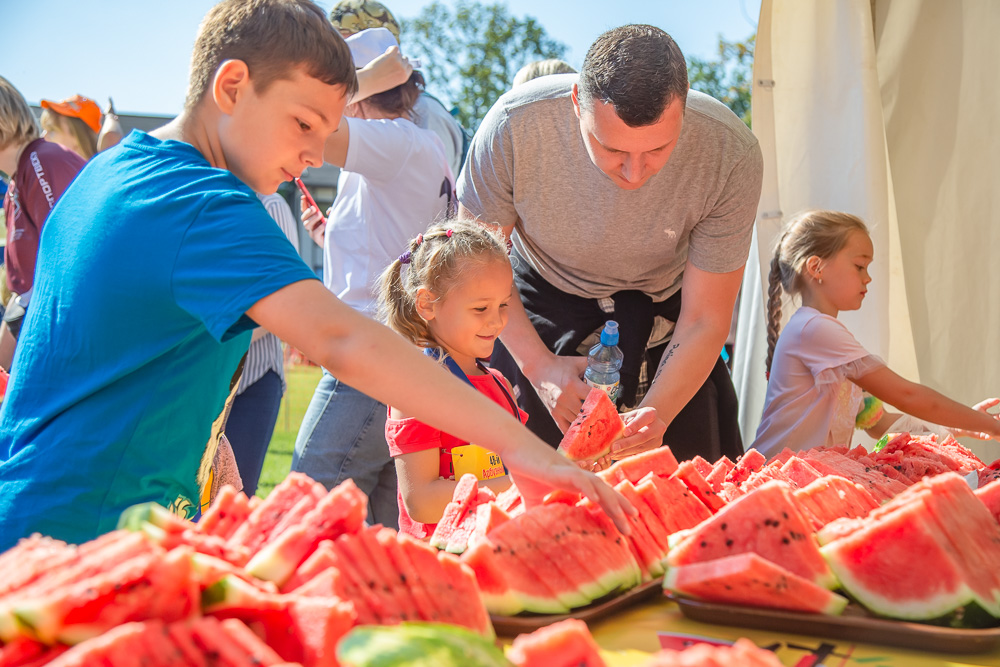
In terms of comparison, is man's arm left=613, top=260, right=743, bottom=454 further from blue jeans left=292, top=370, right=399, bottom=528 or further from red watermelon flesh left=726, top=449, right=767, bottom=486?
blue jeans left=292, top=370, right=399, bottom=528

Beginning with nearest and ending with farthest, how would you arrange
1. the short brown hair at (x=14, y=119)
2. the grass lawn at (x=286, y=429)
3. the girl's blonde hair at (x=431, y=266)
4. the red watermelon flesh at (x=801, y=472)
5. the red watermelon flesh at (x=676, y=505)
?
1. the red watermelon flesh at (x=676, y=505)
2. the red watermelon flesh at (x=801, y=472)
3. the girl's blonde hair at (x=431, y=266)
4. the short brown hair at (x=14, y=119)
5. the grass lawn at (x=286, y=429)

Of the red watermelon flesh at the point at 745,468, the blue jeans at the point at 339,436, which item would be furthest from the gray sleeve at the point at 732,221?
the blue jeans at the point at 339,436

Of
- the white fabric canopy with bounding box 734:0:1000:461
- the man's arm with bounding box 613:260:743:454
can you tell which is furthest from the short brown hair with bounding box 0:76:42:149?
the white fabric canopy with bounding box 734:0:1000:461

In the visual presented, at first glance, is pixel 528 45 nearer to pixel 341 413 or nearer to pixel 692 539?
pixel 341 413

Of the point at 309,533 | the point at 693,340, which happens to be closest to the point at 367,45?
the point at 693,340

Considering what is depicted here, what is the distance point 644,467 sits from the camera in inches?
85.7

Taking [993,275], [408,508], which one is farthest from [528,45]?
[408,508]

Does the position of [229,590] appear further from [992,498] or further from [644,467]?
[992,498]

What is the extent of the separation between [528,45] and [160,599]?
31027mm

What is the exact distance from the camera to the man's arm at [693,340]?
10.9 feet

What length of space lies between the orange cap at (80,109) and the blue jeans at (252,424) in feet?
8.55

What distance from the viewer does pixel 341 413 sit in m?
3.81

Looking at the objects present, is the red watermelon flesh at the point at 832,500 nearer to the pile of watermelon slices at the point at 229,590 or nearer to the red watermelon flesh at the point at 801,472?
the red watermelon flesh at the point at 801,472

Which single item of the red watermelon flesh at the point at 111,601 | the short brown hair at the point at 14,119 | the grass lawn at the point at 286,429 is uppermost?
the short brown hair at the point at 14,119
